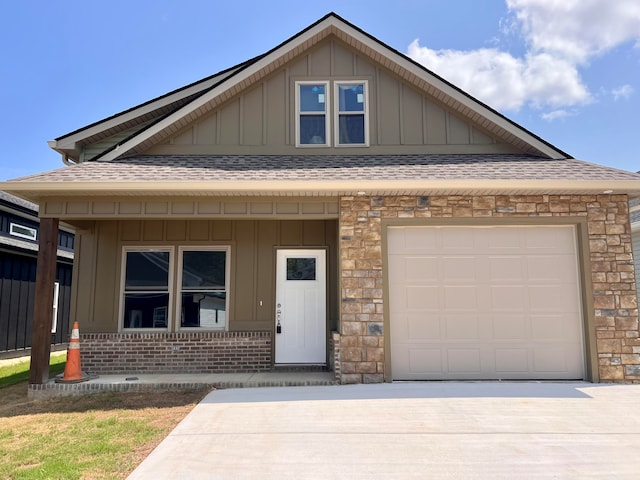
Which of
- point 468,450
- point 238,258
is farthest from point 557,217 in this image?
point 238,258

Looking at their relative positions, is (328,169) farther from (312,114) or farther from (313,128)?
(312,114)

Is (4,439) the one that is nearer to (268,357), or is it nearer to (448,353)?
(268,357)

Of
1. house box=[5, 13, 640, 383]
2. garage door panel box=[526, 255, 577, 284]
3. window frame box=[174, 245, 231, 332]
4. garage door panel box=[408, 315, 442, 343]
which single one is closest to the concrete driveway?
garage door panel box=[408, 315, 442, 343]

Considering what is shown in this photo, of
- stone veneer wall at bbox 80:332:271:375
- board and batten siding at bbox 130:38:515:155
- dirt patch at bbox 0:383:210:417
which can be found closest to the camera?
dirt patch at bbox 0:383:210:417

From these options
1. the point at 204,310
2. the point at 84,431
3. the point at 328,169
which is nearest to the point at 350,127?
the point at 328,169

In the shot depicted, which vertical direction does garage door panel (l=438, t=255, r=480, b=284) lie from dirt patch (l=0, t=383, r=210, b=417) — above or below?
above

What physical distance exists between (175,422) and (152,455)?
110 centimetres

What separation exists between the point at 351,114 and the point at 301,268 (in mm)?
3176

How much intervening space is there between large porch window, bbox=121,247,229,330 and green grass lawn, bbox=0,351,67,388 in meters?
1.93

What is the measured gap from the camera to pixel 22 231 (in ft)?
39.0

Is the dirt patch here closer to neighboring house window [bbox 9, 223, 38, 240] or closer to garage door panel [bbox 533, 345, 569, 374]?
garage door panel [bbox 533, 345, 569, 374]

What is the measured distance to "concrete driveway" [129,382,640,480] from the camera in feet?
12.3

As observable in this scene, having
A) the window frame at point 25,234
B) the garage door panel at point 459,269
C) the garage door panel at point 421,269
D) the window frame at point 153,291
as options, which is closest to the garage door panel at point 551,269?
the garage door panel at point 459,269

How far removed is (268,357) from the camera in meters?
8.22
